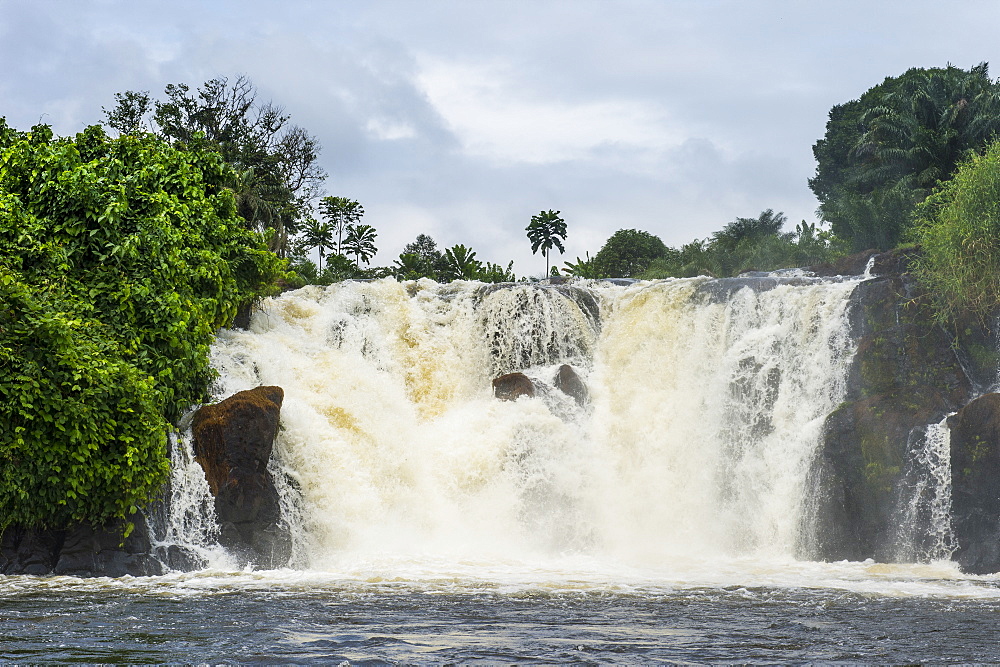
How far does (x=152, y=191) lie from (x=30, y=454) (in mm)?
5815

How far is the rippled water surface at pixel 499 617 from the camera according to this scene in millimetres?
8773

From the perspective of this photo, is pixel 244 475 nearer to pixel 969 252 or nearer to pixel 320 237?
pixel 969 252

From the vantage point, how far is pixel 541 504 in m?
18.9

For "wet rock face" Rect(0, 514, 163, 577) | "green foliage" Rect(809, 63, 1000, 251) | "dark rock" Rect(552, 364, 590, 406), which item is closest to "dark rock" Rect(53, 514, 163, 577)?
"wet rock face" Rect(0, 514, 163, 577)

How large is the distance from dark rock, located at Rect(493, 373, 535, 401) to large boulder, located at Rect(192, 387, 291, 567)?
6.09m

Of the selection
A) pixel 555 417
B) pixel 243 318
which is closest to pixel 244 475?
pixel 555 417

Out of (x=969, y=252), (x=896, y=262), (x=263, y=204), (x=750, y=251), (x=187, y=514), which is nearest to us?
(x=187, y=514)

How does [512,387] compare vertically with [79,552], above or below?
above

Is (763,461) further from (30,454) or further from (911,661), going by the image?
(30,454)

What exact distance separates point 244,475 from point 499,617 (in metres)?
6.96

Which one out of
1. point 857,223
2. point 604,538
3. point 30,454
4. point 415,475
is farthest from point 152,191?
point 857,223

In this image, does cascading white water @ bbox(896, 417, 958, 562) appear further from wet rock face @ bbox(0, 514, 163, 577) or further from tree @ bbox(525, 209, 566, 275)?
tree @ bbox(525, 209, 566, 275)

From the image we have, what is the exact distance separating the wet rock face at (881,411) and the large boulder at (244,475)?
32.5 ft

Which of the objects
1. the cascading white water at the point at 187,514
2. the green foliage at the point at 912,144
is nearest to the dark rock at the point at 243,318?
the cascading white water at the point at 187,514
